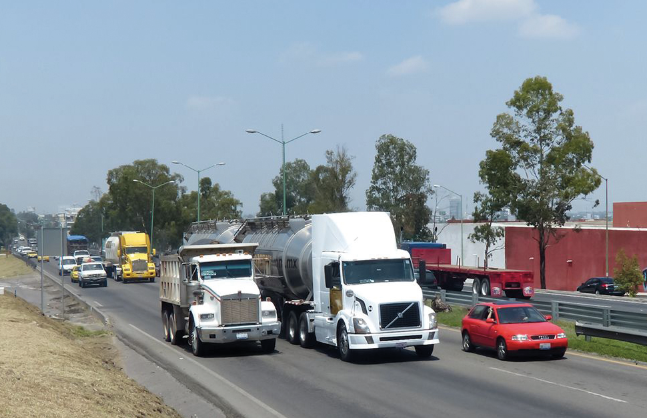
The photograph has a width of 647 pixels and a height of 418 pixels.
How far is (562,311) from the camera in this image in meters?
29.0

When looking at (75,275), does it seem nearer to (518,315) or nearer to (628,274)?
(628,274)

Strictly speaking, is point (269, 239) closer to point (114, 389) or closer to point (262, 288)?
point (262, 288)

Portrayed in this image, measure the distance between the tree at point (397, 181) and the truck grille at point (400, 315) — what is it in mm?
61784

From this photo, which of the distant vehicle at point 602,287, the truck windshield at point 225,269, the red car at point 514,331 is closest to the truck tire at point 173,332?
the truck windshield at point 225,269

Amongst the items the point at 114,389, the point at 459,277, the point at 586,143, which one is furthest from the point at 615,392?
the point at 586,143

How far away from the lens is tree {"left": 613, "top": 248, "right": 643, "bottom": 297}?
52.3 m

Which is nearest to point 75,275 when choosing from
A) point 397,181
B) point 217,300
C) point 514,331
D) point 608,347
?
point 397,181

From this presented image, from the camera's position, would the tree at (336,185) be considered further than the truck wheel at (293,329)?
Yes

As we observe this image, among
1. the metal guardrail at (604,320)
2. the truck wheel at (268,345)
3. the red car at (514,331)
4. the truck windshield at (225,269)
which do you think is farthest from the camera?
the truck windshield at (225,269)

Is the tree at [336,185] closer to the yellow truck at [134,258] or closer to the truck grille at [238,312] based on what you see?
the yellow truck at [134,258]

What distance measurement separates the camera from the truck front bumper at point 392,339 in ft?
70.5

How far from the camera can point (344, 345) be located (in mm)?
22438

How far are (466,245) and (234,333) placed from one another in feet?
216

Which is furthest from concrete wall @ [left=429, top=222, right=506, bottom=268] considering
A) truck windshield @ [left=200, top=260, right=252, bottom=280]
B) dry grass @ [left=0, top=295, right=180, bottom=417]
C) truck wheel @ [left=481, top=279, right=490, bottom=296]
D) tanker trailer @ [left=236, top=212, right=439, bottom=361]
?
dry grass @ [left=0, top=295, right=180, bottom=417]
